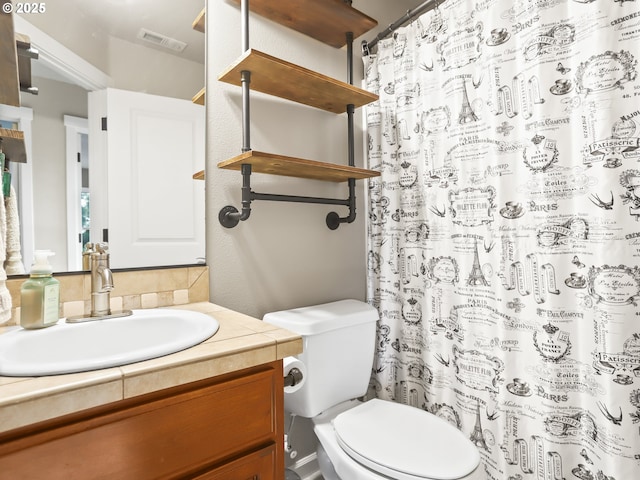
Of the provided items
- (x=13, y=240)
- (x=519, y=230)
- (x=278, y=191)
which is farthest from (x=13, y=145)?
(x=519, y=230)

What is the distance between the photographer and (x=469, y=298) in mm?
1248

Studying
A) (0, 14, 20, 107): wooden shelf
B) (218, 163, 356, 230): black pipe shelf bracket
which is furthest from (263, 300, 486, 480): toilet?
(0, 14, 20, 107): wooden shelf

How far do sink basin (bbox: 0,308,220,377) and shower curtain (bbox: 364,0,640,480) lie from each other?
0.91m

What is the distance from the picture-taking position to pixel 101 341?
894mm

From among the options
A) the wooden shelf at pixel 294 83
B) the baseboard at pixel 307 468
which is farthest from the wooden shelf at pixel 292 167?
the baseboard at pixel 307 468

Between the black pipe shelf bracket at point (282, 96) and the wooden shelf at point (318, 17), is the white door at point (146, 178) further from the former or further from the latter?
the wooden shelf at point (318, 17)

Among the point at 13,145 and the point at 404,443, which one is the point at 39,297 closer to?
the point at 13,145

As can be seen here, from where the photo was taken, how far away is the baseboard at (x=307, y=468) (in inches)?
57.5

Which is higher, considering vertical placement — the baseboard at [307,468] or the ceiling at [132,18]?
the ceiling at [132,18]

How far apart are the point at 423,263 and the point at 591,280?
567mm

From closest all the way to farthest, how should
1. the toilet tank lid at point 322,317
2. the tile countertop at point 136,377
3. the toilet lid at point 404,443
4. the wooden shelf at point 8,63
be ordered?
1. the tile countertop at point 136,377
2. the wooden shelf at point 8,63
3. the toilet lid at point 404,443
4. the toilet tank lid at point 322,317

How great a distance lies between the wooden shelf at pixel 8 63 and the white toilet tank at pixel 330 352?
3.12 feet

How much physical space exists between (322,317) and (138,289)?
62 centimetres

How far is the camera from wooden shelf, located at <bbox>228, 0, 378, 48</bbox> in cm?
135
